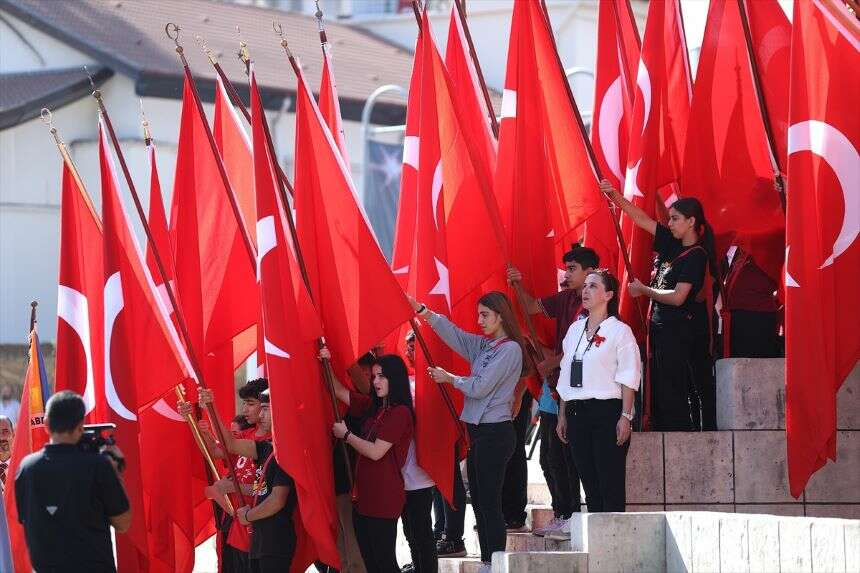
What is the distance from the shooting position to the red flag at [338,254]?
11492 millimetres

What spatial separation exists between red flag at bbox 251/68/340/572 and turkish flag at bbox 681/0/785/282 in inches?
104

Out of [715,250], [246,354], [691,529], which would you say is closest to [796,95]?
[715,250]

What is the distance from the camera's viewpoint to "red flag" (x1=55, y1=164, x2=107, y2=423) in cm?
1213

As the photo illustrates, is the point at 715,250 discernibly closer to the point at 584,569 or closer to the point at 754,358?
the point at 754,358

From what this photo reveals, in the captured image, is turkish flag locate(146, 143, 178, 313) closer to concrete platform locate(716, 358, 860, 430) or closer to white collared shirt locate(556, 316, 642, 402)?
white collared shirt locate(556, 316, 642, 402)

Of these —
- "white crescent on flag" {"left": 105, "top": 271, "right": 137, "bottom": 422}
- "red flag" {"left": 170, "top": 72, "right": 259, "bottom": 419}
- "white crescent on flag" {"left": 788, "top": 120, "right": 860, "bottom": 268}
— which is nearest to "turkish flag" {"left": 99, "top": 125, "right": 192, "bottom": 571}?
"white crescent on flag" {"left": 105, "top": 271, "right": 137, "bottom": 422}

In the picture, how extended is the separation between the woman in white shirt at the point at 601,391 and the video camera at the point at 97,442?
2.82 metres

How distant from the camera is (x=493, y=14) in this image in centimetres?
4025

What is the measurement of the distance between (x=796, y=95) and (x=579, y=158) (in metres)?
1.85

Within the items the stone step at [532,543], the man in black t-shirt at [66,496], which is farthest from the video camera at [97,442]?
the stone step at [532,543]

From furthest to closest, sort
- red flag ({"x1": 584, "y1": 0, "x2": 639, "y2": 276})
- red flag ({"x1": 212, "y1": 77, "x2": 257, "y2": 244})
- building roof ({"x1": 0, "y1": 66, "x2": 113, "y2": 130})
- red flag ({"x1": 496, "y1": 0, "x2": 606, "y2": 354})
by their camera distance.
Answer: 1. building roof ({"x1": 0, "y1": 66, "x2": 113, "y2": 130})
2. red flag ({"x1": 212, "y1": 77, "x2": 257, "y2": 244})
3. red flag ({"x1": 584, "y1": 0, "x2": 639, "y2": 276})
4. red flag ({"x1": 496, "y1": 0, "x2": 606, "y2": 354})

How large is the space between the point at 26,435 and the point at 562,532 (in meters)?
3.40

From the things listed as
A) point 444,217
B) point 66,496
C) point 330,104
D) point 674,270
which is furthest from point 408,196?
point 66,496

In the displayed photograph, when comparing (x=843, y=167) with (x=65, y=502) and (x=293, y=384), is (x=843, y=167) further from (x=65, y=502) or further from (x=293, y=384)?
(x=65, y=502)
